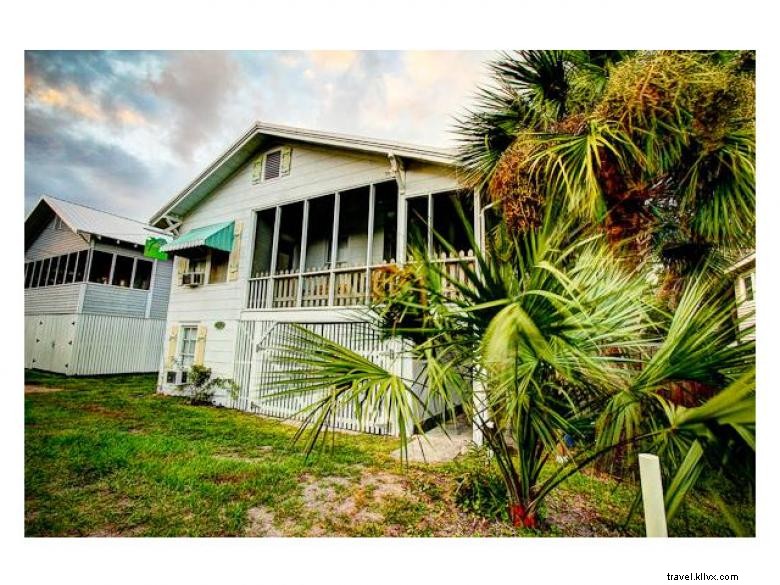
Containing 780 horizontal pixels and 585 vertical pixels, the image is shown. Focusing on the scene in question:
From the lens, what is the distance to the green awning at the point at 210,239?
Result: 7.98 metres

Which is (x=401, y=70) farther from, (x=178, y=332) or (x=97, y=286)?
(x=97, y=286)

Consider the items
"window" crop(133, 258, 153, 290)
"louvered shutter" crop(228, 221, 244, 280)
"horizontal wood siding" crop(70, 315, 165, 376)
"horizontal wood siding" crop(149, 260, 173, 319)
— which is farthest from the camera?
"horizontal wood siding" crop(149, 260, 173, 319)

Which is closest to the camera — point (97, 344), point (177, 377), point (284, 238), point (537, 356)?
point (537, 356)

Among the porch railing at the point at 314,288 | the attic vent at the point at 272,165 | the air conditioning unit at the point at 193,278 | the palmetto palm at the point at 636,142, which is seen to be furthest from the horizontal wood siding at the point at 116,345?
the palmetto palm at the point at 636,142

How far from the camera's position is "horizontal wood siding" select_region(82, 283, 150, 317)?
35.2ft

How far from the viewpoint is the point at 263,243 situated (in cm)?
862

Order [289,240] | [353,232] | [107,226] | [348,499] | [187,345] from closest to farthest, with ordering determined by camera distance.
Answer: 1. [348,499]
2. [353,232]
3. [187,345]
4. [289,240]
5. [107,226]

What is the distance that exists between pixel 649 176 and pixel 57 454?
24.1ft

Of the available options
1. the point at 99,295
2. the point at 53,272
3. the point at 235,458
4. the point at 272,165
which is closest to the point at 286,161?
the point at 272,165

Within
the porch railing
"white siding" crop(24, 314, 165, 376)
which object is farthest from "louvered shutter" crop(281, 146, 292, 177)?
"white siding" crop(24, 314, 165, 376)

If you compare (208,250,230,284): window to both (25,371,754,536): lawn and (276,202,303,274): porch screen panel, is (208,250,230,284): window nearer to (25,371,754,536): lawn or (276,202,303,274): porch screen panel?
(276,202,303,274): porch screen panel

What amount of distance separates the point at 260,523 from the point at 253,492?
0.60 metres

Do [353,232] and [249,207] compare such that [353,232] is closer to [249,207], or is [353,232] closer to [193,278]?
[249,207]
